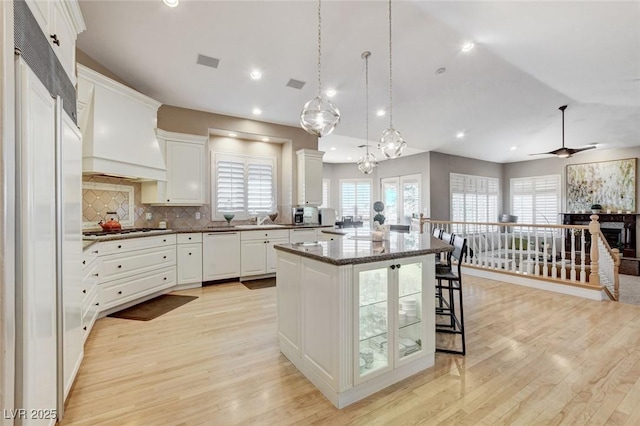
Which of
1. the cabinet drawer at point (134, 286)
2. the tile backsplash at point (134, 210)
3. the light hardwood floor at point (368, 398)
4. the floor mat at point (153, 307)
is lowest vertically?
the light hardwood floor at point (368, 398)

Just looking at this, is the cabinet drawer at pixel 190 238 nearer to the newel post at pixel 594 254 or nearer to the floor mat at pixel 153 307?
the floor mat at pixel 153 307

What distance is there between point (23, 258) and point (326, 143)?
669 centimetres

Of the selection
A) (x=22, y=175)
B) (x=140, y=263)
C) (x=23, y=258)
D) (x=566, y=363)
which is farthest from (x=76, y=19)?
(x=566, y=363)

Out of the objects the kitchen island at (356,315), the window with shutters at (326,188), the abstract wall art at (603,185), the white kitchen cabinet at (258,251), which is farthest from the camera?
the window with shutters at (326,188)

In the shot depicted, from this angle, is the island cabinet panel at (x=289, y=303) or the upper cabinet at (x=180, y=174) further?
the upper cabinet at (x=180, y=174)

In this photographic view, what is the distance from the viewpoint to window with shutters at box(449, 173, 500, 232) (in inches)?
331

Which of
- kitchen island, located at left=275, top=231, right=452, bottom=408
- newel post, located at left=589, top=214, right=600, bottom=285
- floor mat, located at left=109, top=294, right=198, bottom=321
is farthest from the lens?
newel post, located at left=589, top=214, right=600, bottom=285

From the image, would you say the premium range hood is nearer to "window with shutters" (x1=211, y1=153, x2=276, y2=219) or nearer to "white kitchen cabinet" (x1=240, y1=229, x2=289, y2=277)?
"window with shutters" (x1=211, y1=153, x2=276, y2=219)

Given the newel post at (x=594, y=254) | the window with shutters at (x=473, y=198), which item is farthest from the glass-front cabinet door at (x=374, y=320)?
the window with shutters at (x=473, y=198)

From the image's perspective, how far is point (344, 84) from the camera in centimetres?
455

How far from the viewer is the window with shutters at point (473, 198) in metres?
8.41

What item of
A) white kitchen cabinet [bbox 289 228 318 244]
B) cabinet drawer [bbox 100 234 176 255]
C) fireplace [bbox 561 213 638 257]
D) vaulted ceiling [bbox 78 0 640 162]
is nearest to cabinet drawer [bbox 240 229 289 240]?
white kitchen cabinet [bbox 289 228 318 244]

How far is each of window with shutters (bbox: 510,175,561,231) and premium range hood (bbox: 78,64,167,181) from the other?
1028 centimetres

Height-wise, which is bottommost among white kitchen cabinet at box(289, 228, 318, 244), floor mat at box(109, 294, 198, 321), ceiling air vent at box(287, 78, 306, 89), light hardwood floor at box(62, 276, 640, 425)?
light hardwood floor at box(62, 276, 640, 425)
